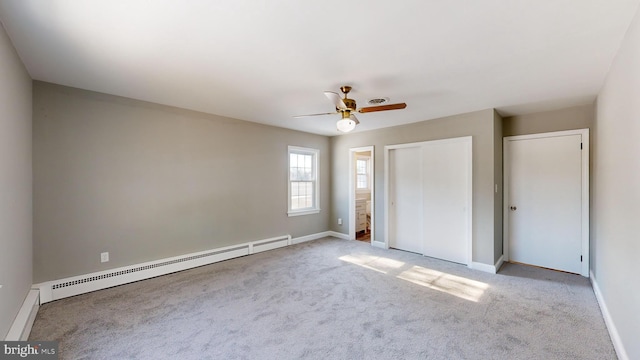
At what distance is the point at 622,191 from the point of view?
2055 millimetres

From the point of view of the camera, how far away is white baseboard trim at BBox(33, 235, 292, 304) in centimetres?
298

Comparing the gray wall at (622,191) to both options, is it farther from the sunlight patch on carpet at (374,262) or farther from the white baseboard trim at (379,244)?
the white baseboard trim at (379,244)

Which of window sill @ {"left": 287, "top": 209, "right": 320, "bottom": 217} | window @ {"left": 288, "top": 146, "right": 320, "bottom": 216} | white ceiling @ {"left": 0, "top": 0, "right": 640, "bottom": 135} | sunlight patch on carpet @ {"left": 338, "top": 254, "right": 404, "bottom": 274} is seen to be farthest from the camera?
window @ {"left": 288, "top": 146, "right": 320, "bottom": 216}

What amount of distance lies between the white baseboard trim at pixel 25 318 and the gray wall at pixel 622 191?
4.52 m

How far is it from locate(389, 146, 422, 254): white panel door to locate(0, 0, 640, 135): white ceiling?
166cm

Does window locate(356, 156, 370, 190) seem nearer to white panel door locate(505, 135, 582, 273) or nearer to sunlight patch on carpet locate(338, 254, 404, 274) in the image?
sunlight patch on carpet locate(338, 254, 404, 274)

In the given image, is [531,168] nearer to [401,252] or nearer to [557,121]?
[557,121]

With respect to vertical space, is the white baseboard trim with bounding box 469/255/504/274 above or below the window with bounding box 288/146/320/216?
below

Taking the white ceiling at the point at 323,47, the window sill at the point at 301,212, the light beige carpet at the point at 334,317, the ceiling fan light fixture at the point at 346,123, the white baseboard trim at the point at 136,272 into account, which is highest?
the white ceiling at the point at 323,47

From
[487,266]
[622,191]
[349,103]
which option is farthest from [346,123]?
[487,266]

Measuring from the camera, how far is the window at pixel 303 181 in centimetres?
560

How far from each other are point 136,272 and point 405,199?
14.8 feet

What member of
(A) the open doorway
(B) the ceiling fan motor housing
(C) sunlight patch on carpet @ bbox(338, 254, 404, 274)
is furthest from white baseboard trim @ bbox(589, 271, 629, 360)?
(A) the open doorway

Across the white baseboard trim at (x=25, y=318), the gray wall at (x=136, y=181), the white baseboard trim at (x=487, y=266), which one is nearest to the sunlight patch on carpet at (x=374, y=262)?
the white baseboard trim at (x=487, y=266)
